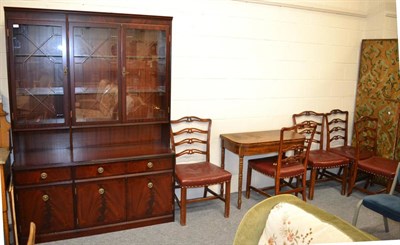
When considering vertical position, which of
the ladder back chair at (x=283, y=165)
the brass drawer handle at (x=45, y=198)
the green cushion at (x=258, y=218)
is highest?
the green cushion at (x=258, y=218)

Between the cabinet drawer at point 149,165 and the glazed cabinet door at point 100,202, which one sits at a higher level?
the cabinet drawer at point 149,165

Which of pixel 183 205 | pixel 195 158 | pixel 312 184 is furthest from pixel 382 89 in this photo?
pixel 183 205

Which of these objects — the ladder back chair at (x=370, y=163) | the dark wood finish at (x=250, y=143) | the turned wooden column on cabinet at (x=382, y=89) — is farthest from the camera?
the turned wooden column on cabinet at (x=382, y=89)

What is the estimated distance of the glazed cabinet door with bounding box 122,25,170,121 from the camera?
10.1ft

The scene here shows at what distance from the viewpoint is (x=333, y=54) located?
4461 millimetres

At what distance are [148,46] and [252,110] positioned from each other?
60.4 inches

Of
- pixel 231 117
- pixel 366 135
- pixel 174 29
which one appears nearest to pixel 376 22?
pixel 366 135

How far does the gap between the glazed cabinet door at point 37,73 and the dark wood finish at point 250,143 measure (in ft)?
5.52

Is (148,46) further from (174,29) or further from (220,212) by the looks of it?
(220,212)

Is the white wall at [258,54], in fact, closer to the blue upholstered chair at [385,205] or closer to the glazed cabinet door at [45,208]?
the glazed cabinet door at [45,208]

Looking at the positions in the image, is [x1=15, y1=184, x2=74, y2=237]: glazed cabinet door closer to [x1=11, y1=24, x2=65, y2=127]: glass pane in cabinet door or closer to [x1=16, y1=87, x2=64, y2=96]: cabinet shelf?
[x1=11, y1=24, x2=65, y2=127]: glass pane in cabinet door

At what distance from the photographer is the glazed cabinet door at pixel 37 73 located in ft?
8.79

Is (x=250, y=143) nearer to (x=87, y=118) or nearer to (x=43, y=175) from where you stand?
(x=87, y=118)

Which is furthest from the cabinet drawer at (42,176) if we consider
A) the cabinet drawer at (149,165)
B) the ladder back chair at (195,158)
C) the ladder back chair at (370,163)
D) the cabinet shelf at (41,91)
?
the ladder back chair at (370,163)
